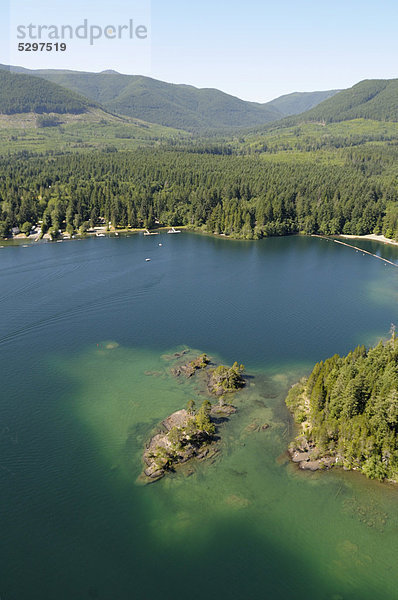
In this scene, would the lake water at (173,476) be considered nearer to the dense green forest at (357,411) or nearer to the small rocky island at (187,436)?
the small rocky island at (187,436)

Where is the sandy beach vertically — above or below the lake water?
above

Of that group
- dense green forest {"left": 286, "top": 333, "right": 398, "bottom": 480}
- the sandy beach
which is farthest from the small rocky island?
the sandy beach

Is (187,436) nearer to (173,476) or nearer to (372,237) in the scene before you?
(173,476)

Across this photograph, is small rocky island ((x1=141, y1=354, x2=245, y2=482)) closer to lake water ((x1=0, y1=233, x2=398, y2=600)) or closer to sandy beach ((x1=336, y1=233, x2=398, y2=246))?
lake water ((x1=0, y1=233, x2=398, y2=600))

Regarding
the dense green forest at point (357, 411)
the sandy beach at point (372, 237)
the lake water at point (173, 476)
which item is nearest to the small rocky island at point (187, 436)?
the lake water at point (173, 476)

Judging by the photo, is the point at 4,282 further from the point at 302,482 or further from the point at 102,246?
the point at 302,482

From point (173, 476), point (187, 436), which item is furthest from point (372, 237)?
point (173, 476)
